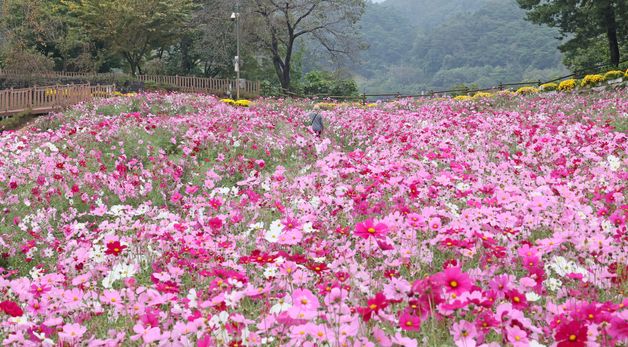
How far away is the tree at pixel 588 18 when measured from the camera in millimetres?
23158

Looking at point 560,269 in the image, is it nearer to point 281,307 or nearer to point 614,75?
point 281,307

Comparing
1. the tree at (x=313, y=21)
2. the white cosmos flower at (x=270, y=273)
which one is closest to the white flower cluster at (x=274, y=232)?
the white cosmos flower at (x=270, y=273)

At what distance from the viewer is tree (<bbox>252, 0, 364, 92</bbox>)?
3384cm

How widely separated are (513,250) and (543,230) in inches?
29.2

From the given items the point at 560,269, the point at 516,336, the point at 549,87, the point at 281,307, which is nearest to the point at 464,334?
the point at 516,336

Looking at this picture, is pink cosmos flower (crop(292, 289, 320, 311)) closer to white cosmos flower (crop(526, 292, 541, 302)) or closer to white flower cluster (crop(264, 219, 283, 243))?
white flower cluster (crop(264, 219, 283, 243))

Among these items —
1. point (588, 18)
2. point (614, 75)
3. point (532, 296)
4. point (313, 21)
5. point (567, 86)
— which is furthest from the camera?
point (313, 21)

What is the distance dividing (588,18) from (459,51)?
66034 millimetres

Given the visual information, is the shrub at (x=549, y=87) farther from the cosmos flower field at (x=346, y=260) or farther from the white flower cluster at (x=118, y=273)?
the white flower cluster at (x=118, y=273)


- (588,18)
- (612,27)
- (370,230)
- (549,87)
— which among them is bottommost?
(370,230)

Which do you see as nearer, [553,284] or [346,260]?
[553,284]

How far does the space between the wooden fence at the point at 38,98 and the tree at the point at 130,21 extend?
11386mm

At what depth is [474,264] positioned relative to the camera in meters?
2.96

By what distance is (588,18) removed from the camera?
2447 cm
